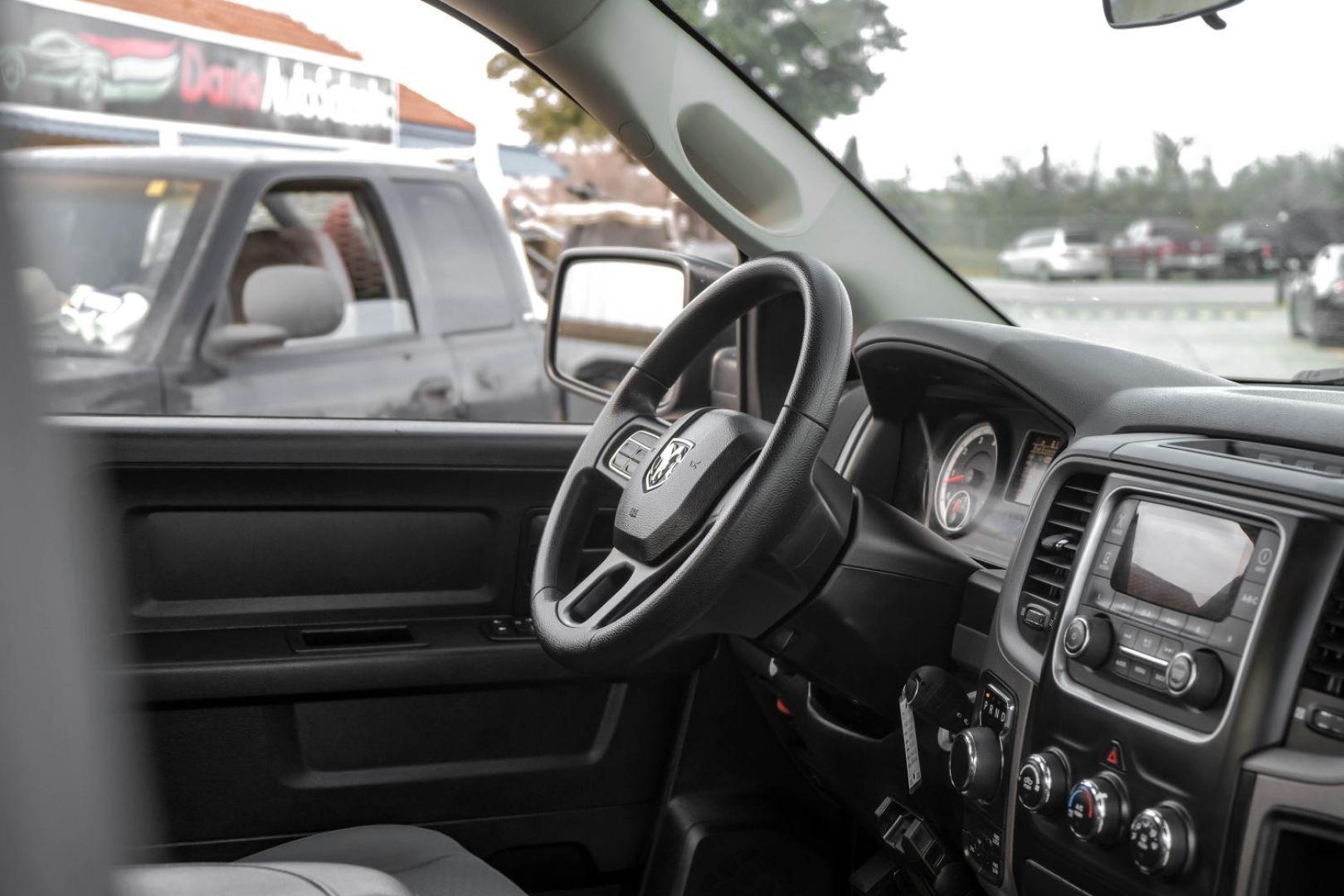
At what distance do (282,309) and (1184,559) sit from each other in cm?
291

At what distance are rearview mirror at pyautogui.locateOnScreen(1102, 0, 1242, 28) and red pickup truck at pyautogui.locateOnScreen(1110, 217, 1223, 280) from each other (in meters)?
0.53

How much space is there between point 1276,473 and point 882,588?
1.71 feet

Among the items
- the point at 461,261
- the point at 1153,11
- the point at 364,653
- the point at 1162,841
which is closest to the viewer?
the point at 1162,841

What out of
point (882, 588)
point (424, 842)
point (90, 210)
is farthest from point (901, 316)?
point (90, 210)

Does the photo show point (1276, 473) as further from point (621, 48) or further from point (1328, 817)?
point (621, 48)

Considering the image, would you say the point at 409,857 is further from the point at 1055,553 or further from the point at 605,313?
the point at 605,313

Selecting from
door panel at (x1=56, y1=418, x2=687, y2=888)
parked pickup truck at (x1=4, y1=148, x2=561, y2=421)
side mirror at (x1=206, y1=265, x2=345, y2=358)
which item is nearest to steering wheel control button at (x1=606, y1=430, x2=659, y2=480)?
door panel at (x1=56, y1=418, x2=687, y2=888)

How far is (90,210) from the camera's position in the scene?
3617mm

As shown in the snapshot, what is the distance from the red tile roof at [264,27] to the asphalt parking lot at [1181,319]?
349 cm

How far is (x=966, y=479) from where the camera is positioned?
1.90 m

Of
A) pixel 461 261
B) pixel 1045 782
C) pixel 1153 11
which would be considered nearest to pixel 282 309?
pixel 461 261

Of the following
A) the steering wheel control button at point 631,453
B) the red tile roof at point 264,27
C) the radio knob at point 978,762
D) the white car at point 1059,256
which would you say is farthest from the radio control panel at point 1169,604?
the red tile roof at point 264,27

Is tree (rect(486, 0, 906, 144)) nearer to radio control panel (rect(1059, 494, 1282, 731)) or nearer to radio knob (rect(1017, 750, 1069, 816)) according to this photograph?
radio control panel (rect(1059, 494, 1282, 731))

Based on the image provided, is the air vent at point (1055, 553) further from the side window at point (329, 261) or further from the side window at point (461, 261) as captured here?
the side window at point (461, 261)
